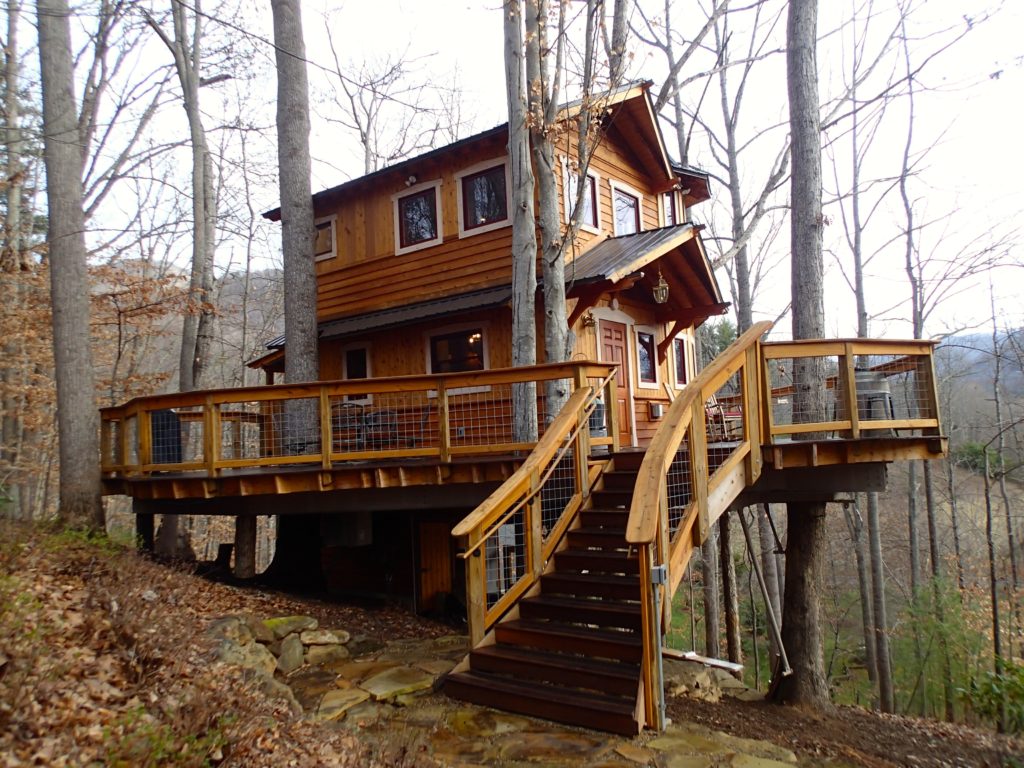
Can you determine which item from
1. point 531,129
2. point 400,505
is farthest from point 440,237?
point 400,505

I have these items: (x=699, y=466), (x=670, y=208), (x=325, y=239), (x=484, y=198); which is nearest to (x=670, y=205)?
(x=670, y=208)

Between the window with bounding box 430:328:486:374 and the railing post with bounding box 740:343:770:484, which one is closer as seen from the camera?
the railing post with bounding box 740:343:770:484

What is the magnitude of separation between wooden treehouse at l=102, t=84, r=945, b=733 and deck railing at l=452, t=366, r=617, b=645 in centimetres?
2

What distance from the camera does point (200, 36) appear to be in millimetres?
14047

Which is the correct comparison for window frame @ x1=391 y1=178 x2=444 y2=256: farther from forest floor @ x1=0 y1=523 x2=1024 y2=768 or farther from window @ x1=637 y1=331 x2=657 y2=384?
forest floor @ x1=0 y1=523 x2=1024 y2=768

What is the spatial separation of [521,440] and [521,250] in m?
2.46

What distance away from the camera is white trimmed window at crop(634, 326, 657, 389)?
37.7 ft

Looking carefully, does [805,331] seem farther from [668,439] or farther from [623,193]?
[623,193]

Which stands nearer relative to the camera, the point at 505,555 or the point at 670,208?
the point at 505,555

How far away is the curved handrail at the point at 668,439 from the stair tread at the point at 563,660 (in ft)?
3.40

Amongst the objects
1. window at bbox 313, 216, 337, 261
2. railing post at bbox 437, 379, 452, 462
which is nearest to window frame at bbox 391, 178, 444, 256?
window at bbox 313, 216, 337, 261

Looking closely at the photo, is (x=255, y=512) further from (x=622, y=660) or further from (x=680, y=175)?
(x=680, y=175)

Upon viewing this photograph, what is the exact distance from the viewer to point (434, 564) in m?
9.70

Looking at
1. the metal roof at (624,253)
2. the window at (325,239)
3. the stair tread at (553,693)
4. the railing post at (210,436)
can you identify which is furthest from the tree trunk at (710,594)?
the railing post at (210,436)
